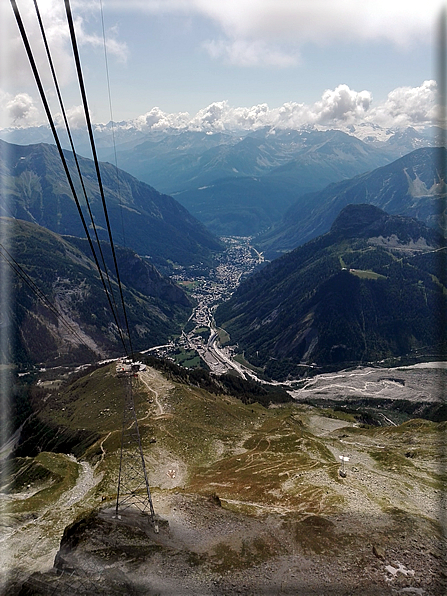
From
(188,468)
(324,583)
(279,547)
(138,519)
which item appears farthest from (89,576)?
(188,468)

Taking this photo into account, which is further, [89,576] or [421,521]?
[421,521]

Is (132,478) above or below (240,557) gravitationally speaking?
below

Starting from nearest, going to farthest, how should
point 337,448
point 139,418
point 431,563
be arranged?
point 431,563
point 337,448
point 139,418

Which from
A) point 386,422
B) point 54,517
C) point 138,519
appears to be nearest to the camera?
point 138,519

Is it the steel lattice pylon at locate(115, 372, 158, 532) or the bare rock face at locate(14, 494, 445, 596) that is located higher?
the bare rock face at locate(14, 494, 445, 596)

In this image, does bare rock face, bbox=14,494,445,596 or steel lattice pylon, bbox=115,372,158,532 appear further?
steel lattice pylon, bbox=115,372,158,532

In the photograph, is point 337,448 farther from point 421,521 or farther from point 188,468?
point 421,521

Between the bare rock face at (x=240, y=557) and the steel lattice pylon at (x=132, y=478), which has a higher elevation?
the bare rock face at (x=240, y=557)

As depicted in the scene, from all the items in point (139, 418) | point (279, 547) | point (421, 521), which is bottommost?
point (139, 418)

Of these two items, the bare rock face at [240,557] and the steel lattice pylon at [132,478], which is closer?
the bare rock face at [240,557]

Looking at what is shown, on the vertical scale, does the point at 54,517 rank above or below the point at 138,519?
below

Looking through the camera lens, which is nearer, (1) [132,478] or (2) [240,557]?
(2) [240,557]
